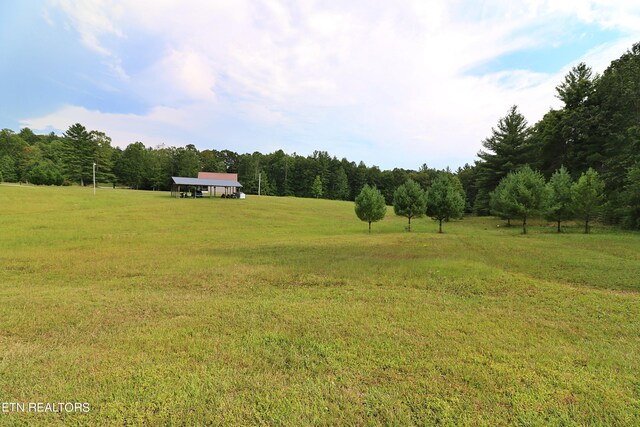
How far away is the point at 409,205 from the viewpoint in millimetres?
29375

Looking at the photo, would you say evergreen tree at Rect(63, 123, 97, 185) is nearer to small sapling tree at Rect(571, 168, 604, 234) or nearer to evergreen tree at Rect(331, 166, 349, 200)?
evergreen tree at Rect(331, 166, 349, 200)

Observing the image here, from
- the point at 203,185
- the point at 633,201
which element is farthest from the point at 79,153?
the point at 633,201

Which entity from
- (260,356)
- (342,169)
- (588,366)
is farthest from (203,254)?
(342,169)

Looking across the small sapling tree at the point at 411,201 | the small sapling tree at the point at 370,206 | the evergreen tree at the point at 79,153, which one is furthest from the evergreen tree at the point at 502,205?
the evergreen tree at the point at 79,153

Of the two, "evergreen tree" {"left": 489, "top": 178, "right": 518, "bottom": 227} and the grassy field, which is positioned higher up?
"evergreen tree" {"left": 489, "top": 178, "right": 518, "bottom": 227}

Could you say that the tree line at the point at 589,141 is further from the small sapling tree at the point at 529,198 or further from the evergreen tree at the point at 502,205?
the small sapling tree at the point at 529,198

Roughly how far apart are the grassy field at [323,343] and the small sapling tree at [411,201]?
1830 cm

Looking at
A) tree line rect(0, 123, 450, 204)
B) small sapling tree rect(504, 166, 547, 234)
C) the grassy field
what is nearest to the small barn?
tree line rect(0, 123, 450, 204)

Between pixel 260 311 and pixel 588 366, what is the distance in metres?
5.53

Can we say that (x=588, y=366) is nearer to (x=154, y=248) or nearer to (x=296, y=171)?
(x=154, y=248)

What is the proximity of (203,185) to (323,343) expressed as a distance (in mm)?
56148

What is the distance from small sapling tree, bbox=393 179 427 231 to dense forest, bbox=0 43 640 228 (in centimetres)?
1462

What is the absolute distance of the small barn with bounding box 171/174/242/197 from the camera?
54188 millimetres

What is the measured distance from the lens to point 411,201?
29.4 meters
